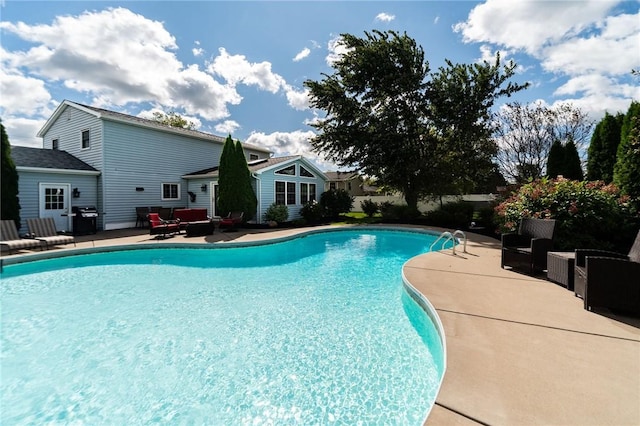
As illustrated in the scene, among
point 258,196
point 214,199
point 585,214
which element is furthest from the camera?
point 214,199

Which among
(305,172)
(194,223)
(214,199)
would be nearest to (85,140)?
(214,199)

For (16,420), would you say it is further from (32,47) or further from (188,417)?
(32,47)

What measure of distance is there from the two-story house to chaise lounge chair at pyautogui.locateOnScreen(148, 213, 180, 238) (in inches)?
158

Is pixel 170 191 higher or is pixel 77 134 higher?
pixel 77 134

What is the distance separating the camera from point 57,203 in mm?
12367

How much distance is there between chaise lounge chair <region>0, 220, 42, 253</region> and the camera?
805 centimetres

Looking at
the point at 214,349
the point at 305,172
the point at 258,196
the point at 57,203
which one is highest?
the point at 305,172

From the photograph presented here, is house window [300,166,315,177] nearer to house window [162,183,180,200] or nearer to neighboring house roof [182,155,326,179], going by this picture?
neighboring house roof [182,155,326,179]

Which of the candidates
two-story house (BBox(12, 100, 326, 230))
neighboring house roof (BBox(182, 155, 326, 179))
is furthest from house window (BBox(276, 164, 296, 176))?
neighboring house roof (BBox(182, 155, 326, 179))

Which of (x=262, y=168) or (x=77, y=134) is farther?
(x=262, y=168)

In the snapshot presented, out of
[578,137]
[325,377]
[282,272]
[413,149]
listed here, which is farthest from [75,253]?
[578,137]

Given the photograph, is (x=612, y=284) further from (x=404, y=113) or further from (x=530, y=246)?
(x=404, y=113)

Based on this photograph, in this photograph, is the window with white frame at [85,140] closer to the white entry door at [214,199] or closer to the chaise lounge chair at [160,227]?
the white entry door at [214,199]

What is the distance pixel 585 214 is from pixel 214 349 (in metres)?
7.94
